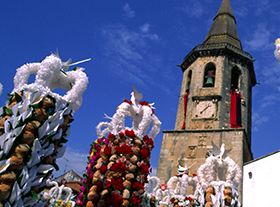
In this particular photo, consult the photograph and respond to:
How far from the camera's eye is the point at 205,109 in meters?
21.9

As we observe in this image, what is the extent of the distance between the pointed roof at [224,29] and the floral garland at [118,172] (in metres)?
20.3

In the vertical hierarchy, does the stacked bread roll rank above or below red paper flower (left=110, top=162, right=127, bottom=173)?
below

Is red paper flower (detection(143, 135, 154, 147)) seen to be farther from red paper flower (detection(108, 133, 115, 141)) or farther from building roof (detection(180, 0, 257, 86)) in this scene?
building roof (detection(180, 0, 257, 86))

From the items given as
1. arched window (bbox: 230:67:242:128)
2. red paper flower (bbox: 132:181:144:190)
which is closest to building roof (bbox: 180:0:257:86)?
arched window (bbox: 230:67:242:128)

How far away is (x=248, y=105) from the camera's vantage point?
23875 mm

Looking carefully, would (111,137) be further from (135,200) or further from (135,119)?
(135,200)

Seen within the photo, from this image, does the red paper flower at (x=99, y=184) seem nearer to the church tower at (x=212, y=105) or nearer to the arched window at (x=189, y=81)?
the church tower at (x=212, y=105)

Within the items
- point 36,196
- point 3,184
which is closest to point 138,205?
point 36,196

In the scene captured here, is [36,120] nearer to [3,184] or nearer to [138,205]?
[3,184]

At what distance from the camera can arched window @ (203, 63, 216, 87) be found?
904 inches

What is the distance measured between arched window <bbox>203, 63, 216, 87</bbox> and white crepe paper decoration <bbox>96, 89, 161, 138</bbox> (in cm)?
1688

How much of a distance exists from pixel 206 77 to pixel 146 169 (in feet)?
60.9

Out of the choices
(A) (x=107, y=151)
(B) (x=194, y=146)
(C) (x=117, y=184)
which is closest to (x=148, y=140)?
(A) (x=107, y=151)

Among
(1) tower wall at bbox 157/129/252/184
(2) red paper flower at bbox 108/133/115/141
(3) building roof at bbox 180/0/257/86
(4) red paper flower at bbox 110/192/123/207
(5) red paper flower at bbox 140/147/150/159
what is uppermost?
(3) building roof at bbox 180/0/257/86
